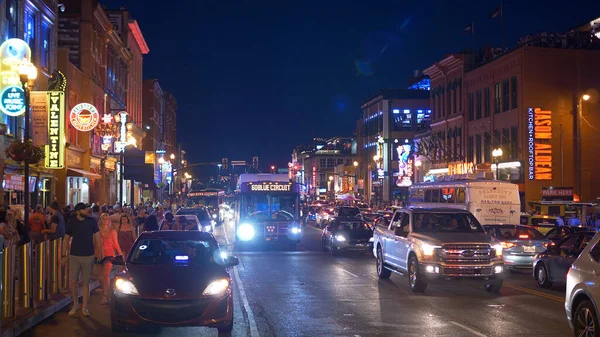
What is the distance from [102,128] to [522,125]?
26.5 metres

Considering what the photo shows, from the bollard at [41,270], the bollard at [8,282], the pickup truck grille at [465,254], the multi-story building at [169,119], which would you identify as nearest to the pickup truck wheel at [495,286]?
the pickup truck grille at [465,254]

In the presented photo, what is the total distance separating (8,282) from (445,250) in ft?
30.1

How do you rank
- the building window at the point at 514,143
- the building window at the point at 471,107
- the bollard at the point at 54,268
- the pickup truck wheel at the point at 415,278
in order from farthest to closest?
the building window at the point at 471,107, the building window at the point at 514,143, the pickup truck wheel at the point at 415,278, the bollard at the point at 54,268

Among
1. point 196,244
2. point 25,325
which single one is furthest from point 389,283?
point 25,325

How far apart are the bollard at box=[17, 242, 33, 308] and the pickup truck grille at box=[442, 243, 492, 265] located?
28.2 ft

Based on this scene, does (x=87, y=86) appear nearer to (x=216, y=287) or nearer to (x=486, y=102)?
(x=486, y=102)

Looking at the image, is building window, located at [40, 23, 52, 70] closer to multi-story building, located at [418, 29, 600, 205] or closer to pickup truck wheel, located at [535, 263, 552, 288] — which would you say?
pickup truck wheel, located at [535, 263, 552, 288]

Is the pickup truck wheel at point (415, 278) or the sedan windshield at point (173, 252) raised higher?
the sedan windshield at point (173, 252)

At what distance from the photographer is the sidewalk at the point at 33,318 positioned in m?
11.0

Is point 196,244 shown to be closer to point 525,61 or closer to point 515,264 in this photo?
point 515,264

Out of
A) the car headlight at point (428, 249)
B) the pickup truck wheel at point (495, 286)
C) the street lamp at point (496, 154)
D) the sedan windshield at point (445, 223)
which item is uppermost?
the street lamp at point (496, 154)

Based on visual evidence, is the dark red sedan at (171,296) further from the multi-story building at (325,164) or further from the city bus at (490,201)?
the multi-story building at (325,164)

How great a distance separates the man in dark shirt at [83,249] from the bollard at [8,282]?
4.78 ft

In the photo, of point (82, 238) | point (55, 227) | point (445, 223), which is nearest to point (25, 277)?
point (82, 238)
